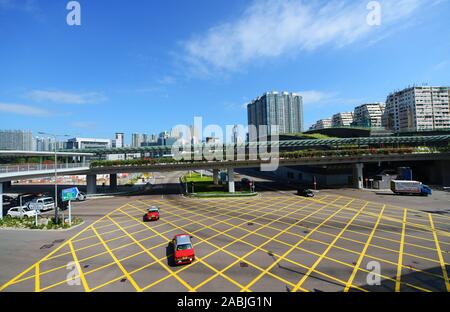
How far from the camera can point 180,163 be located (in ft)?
135

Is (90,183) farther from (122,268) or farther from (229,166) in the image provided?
(122,268)

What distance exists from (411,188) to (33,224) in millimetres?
52714

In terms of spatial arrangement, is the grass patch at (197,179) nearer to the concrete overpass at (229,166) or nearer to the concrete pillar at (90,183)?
the concrete overpass at (229,166)

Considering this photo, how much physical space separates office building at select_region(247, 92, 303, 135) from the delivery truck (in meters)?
98.7

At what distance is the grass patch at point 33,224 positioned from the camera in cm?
2236

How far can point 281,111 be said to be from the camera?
5477 inches

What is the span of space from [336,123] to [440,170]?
508 feet

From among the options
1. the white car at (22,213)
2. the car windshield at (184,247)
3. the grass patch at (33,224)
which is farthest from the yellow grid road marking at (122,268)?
the white car at (22,213)

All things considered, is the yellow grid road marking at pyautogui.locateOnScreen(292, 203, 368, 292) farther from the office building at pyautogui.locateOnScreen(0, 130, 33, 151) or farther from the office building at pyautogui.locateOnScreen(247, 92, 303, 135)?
the office building at pyautogui.locateOnScreen(247, 92, 303, 135)

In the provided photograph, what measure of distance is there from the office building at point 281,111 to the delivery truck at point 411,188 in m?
98.7

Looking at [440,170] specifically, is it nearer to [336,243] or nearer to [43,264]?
[336,243]

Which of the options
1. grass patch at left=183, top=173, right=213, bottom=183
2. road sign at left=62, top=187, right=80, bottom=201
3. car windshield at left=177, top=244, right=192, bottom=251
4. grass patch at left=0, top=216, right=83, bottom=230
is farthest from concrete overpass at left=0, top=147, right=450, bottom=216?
car windshield at left=177, top=244, right=192, bottom=251

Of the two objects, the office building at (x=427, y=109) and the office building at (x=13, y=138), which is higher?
A: the office building at (x=427, y=109)
